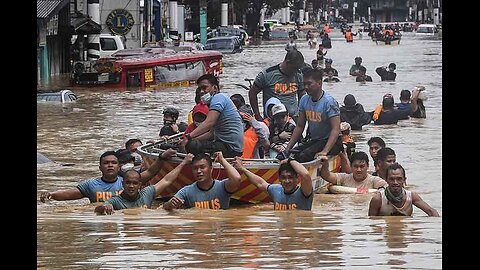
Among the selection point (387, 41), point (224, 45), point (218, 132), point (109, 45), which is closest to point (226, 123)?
point (218, 132)

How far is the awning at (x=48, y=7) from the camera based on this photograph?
37.3m

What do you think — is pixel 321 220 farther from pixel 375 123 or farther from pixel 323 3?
pixel 323 3


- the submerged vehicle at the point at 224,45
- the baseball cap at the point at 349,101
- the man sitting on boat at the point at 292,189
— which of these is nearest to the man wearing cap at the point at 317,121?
the man sitting on boat at the point at 292,189

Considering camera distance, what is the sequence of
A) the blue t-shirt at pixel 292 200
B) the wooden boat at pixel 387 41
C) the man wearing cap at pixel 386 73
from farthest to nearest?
the wooden boat at pixel 387 41 < the man wearing cap at pixel 386 73 < the blue t-shirt at pixel 292 200

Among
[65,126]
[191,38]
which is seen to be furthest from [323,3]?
[65,126]

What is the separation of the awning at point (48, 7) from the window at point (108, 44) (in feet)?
14.0

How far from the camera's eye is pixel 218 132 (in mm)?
13070

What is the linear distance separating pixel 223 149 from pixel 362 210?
5.50ft

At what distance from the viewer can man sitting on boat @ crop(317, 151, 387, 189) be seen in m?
13.3

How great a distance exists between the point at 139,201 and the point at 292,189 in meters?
1.45

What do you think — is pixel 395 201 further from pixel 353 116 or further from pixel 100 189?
pixel 353 116

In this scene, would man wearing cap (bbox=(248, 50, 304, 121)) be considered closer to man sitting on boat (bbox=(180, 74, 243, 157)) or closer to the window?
man sitting on boat (bbox=(180, 74, 243, 157))

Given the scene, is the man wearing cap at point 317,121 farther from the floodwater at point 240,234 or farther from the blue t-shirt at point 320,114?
the floodwater at point 240,234

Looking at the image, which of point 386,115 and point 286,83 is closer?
point 286,83
